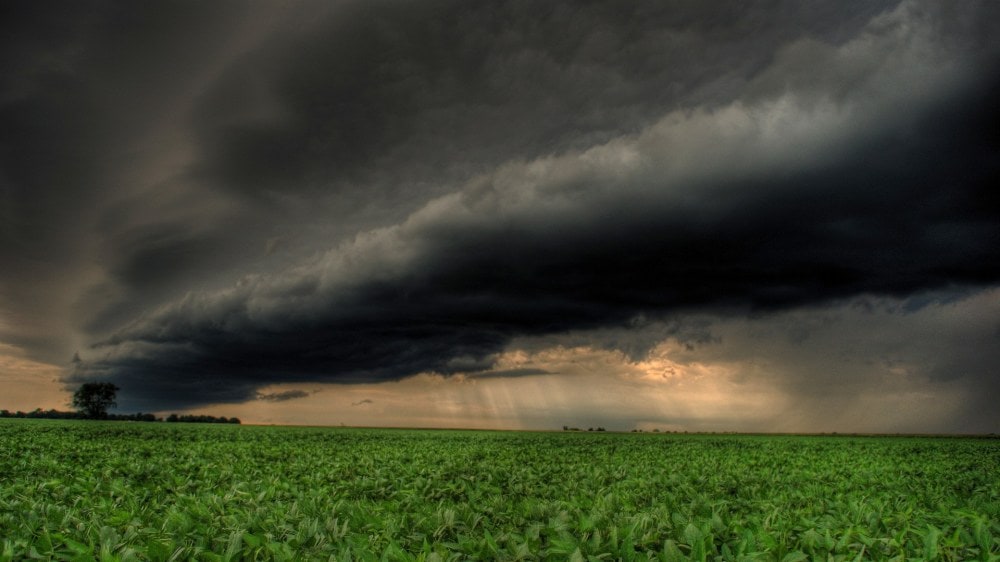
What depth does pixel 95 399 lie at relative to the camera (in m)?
122

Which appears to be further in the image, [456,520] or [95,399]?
[95,399]

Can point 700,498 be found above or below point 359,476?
above

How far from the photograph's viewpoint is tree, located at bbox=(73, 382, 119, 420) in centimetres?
12069

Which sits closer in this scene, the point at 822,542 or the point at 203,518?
the point at 822,542

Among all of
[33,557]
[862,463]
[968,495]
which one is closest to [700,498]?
[33,557]

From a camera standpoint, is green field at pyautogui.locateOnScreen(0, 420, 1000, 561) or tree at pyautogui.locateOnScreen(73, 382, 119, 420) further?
→ tree at pyautogui.locateOnScreen(73, 382, 119, 420)

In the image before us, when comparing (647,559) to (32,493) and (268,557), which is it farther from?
(32,493)

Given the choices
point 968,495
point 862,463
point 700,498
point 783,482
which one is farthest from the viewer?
point 862,463

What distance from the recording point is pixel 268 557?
4715 mm

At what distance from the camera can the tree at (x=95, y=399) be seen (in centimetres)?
12069

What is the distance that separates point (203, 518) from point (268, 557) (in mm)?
2244

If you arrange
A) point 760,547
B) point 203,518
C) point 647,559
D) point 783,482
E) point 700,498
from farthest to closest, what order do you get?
point 783,482 < point 700,498 < point 203,518 < point 760,547 < point 647,559

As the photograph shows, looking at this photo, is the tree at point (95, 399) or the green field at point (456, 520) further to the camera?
the tree at point (95, 399)

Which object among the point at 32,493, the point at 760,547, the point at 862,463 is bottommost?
the point at 862,463
